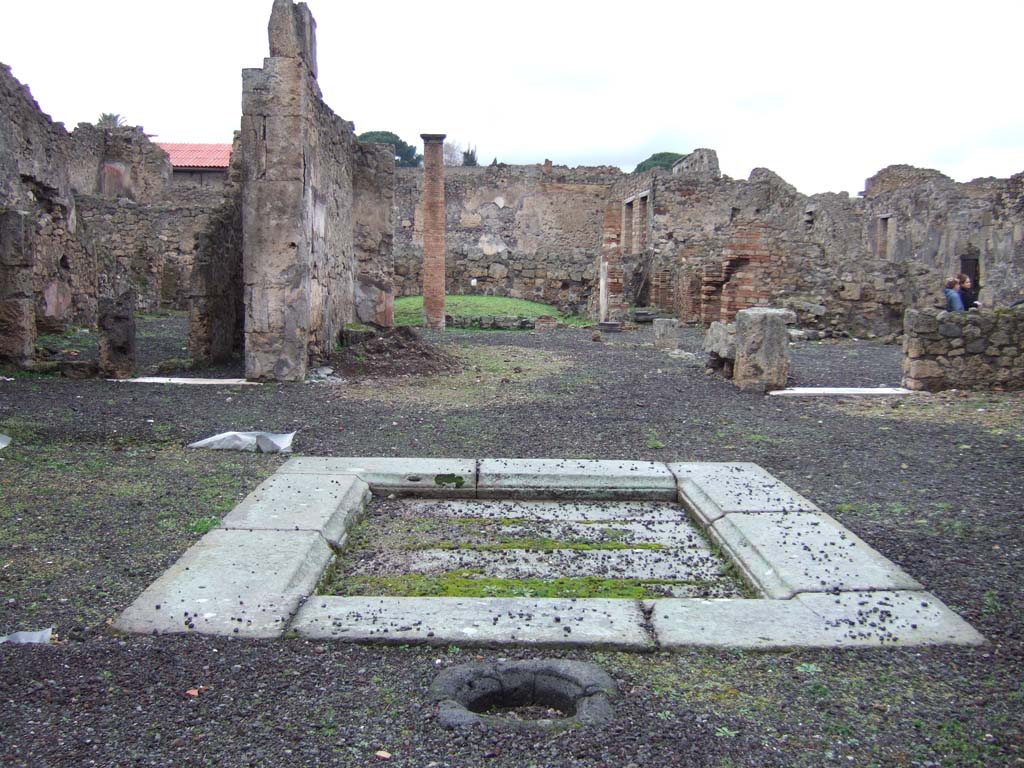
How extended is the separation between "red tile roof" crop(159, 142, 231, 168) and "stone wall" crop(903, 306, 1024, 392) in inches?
1415

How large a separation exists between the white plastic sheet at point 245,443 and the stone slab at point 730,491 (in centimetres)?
259

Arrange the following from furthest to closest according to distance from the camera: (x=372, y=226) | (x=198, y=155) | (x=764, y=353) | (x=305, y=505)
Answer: (x=198, y=155) → (x=372, y=226) → (x=764, y=353) → (x=305, y=505)

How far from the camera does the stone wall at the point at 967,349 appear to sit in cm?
888

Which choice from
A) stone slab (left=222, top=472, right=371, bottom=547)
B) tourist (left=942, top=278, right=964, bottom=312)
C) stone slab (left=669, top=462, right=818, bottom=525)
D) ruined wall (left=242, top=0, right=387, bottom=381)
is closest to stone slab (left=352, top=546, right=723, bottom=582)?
stone slab (left=222, top=472, right=371, bottom=547)

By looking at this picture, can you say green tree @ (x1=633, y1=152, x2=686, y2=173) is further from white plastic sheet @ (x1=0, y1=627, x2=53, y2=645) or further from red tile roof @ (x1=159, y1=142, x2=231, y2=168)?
white plastic sheet @ (x1=0, y1=627, x2=53, y2=645)

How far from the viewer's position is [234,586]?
127 inches

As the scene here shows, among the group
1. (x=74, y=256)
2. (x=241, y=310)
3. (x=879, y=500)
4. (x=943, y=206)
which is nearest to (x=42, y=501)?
(x=879, y=500)

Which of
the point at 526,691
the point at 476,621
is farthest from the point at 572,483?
the point at 526,691

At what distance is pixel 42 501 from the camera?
14.2ft

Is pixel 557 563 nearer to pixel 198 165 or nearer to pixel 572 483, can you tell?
pixel 572 483

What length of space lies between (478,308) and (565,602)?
17.5 metres

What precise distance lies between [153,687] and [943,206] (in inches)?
1087

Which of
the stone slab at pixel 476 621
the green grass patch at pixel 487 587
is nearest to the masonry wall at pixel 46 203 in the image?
the green grass patch at pixel 487 587

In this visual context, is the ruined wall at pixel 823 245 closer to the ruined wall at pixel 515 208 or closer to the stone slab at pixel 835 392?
the ruined wall at pixel 515 208
